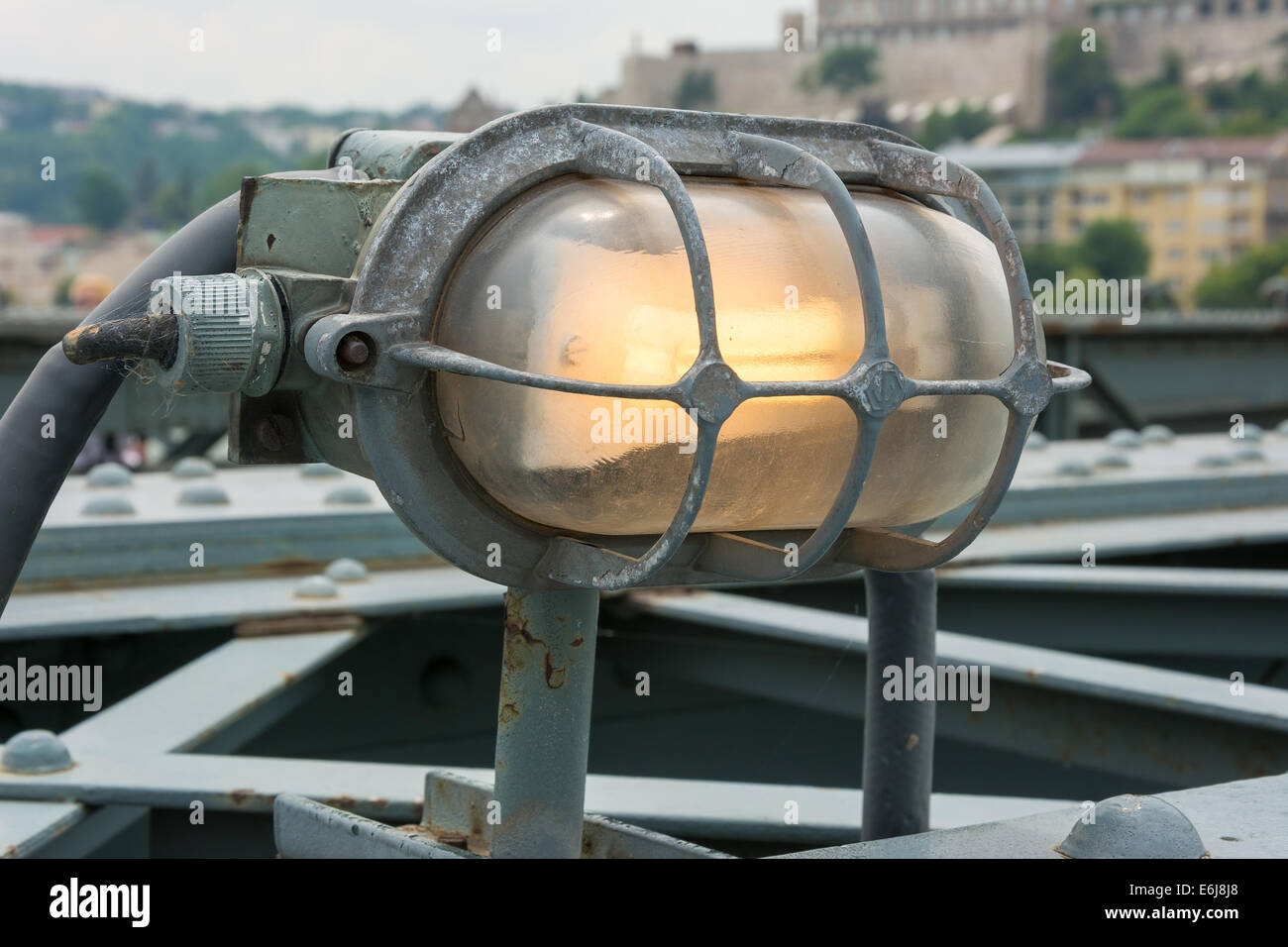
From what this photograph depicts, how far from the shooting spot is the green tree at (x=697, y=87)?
9194cm

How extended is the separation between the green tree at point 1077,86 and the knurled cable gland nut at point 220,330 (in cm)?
9991

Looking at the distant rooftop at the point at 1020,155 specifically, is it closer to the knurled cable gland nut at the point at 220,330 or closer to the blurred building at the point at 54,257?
the blurred building at the point at 54,257

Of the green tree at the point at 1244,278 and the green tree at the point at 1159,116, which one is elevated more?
the green tree at the point at 1159,116

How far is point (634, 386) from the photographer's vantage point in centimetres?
110

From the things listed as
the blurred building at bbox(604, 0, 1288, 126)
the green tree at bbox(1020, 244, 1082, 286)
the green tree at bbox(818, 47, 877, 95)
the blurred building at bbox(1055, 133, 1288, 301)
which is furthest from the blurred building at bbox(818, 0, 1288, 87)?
the green tree at bbox(1020, 244, 1082, 286)

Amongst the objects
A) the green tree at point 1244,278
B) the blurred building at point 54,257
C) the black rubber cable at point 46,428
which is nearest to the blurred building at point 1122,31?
the green tree at point 1244,278

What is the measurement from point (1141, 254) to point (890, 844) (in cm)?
8864

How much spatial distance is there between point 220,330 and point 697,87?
308ft

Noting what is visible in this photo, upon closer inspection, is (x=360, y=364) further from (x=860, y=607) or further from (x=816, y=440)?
(x=860, y=607)

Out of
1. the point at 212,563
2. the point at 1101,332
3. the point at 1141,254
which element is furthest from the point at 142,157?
the point at 212,563

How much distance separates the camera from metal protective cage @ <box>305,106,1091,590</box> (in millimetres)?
1117

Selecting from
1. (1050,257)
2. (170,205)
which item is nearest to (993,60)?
(1050,257)

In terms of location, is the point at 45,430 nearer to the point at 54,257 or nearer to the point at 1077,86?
the point at 1077,86

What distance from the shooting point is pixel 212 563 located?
3.02 m
